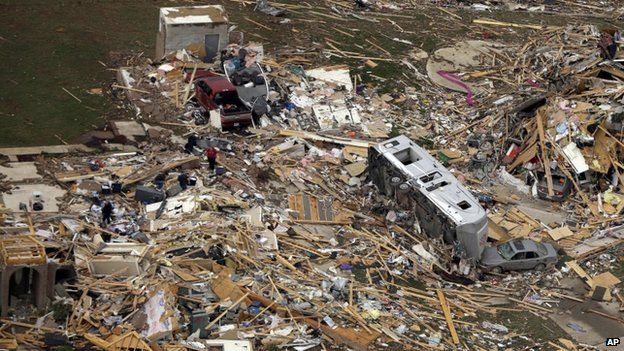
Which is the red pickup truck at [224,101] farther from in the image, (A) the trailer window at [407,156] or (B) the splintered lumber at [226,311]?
(B) the splintered lumber at [226,311]

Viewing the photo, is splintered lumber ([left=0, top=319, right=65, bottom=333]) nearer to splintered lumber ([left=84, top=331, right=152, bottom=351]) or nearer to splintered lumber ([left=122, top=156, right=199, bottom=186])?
splintered lumber ([left=84, top=331, right=152, bottom=351])

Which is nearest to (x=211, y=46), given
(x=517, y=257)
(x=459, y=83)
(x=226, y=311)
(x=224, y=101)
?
(x=224, y=101)

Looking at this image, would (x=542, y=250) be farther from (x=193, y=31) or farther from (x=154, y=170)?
(x=193, y=31)

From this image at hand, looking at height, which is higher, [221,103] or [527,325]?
[221,103]

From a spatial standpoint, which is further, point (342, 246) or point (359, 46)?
point (359, 46)

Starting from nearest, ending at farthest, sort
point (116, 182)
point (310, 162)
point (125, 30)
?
point (116, 182)
point (310, 162)
point (125, 30)

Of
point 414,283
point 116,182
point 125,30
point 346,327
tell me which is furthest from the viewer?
point 125,30

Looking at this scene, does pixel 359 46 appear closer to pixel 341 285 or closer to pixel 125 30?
pixel 125 30

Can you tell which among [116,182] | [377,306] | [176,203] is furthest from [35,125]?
[377,306]
